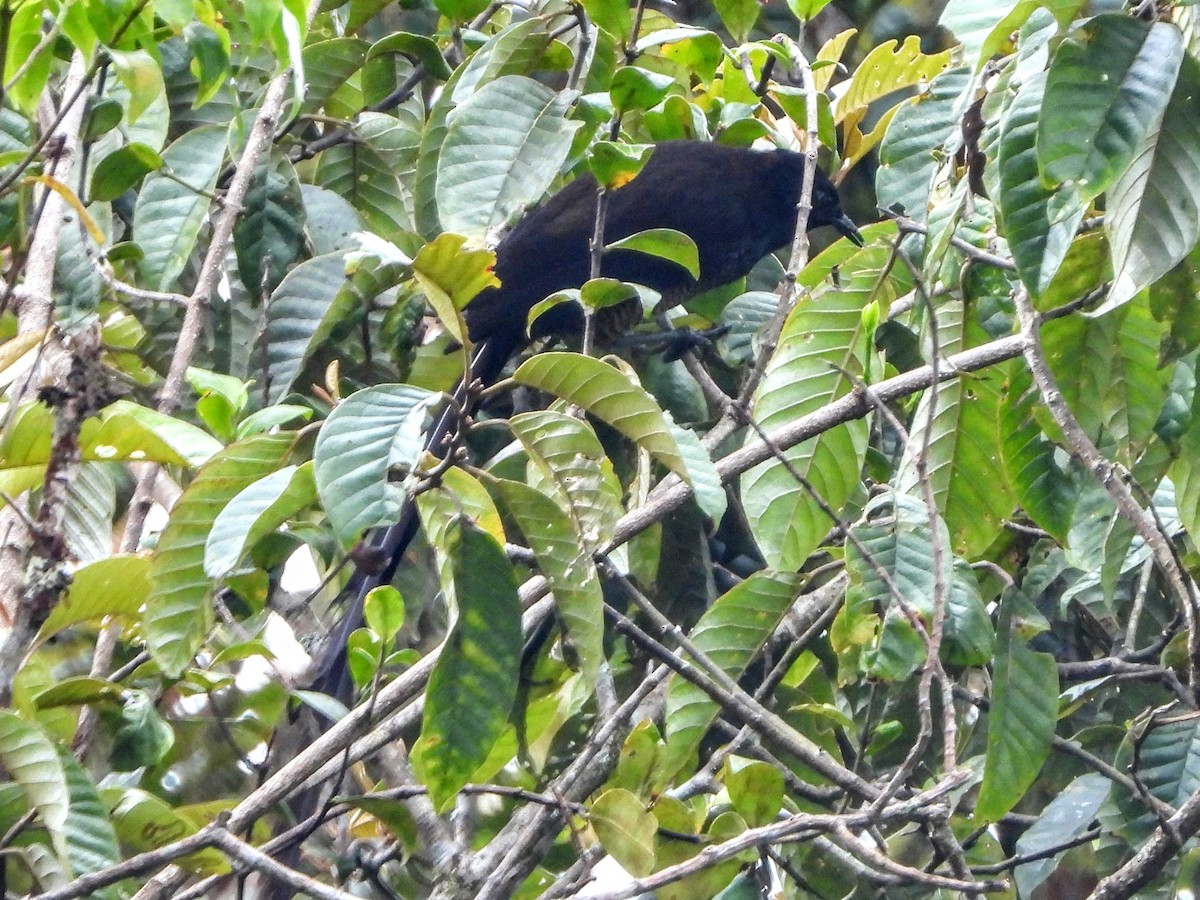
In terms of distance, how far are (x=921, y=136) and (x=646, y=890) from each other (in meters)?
1.23

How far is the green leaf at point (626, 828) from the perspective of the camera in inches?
65.2

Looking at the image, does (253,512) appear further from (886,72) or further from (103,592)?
(886,72)

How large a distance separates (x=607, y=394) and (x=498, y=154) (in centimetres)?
70

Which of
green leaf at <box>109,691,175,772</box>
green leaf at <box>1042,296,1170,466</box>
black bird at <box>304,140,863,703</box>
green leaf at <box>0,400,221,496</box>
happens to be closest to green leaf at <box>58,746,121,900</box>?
green leaf at <box>109,691,175,772</box>

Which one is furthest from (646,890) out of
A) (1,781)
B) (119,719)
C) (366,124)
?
(366,124)

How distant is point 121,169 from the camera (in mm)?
2072

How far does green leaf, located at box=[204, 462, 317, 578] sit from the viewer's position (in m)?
1.39

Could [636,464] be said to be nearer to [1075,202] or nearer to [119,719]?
[119,719]

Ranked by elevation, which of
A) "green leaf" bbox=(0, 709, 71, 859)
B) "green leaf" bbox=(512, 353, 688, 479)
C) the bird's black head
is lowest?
"green leaf" bbox=(0, 709, 71, 859)

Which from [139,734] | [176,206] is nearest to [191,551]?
[139,734]

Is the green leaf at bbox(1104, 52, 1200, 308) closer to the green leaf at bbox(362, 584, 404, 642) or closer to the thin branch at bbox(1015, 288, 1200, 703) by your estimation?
the thin branch at bbox(1015, 288, 1200, 703)

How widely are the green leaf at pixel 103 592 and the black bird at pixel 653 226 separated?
4.67 ft

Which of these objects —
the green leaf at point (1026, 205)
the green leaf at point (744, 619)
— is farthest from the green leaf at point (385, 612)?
the green leaf at point (1026, 205)

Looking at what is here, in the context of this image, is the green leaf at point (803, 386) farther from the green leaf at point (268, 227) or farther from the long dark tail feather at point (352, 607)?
the green leaf at point (268, 227)
